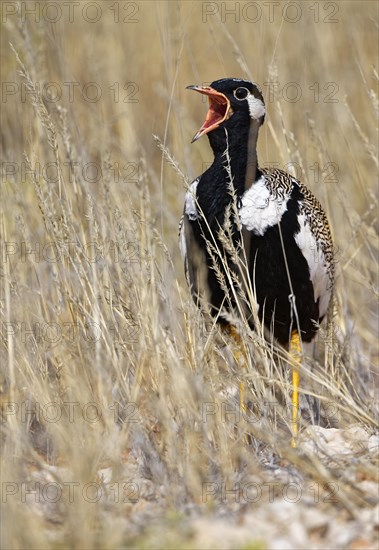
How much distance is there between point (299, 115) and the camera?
555 cm

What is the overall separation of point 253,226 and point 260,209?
0.07m

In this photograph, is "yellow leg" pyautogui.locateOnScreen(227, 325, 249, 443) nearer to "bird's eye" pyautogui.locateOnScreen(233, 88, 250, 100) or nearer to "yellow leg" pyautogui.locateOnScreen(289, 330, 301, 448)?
"yellow leg" pyautogui.locateOnScreen(289, 330, 301, 448)

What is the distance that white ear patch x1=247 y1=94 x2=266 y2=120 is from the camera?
136 inches

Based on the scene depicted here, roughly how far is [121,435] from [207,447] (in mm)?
266

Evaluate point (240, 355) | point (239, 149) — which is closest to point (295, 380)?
point (240, 355)

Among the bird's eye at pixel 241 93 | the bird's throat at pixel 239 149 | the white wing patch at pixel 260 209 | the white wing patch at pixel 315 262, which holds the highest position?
the bird's eye at pixel 241 93

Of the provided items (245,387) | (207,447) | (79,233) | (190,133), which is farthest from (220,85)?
(190,133)

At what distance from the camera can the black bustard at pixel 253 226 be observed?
3297 millimetres

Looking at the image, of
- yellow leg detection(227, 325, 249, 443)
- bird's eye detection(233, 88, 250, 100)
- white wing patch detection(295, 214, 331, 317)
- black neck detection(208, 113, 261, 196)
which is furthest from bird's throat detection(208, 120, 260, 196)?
yellow leg detection(227, 325, 249, 443)

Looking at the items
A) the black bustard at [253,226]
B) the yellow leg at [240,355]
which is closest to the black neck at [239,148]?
the black bustard at [253,226]

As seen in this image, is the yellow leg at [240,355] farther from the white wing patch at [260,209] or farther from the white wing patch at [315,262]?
the white wing patch at [260,209]

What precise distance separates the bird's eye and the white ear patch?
15 mm

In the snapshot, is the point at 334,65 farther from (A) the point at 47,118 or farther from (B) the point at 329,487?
(B) the point at 329,487

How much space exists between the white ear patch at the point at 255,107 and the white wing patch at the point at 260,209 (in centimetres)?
31
